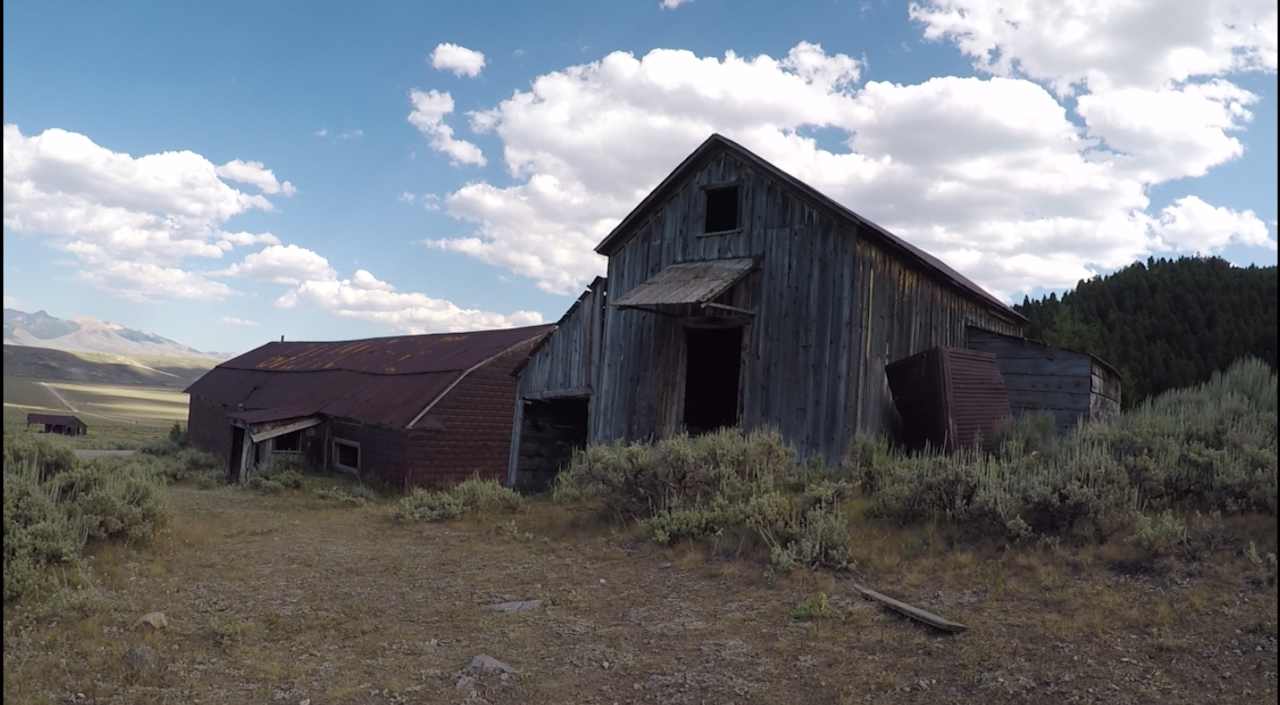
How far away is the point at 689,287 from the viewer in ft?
43.6

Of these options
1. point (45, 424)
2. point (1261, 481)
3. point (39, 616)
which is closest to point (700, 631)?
point (1261, 481)

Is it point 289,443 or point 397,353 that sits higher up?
point 397,353

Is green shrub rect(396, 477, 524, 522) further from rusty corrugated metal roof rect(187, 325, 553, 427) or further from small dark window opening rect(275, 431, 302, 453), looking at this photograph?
small dark window opening rect(275, 431, 302, 453)

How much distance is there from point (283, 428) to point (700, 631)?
18701 mm

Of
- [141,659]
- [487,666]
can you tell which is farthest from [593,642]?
[141,659]

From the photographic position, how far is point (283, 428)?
22.1 meters

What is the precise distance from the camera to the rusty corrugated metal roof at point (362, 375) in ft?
69.1

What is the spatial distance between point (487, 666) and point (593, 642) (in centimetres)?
93

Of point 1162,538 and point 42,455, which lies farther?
point 42,455

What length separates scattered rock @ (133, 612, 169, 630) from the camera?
23.1 ft

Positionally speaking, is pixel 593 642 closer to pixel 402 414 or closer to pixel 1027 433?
pixel 1027 433

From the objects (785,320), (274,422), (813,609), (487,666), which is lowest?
(487,666)

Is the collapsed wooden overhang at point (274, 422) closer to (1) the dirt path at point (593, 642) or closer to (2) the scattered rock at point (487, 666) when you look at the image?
(1) the dirt path at point (593, 642)

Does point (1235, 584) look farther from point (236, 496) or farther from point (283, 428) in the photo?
point (283, 428)
